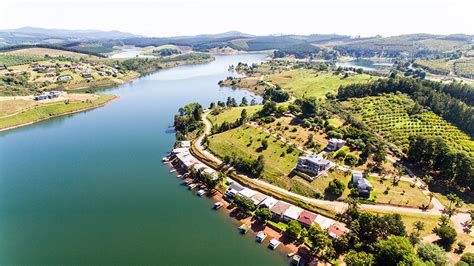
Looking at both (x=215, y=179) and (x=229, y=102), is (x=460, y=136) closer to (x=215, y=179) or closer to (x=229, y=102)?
(x=215, y=179)

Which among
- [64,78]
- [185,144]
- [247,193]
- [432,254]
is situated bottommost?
[247,193]

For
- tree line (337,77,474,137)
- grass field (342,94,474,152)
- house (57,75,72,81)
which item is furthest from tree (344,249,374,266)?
house (57,75,72,81)

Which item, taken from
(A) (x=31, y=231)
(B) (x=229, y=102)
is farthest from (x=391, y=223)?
(B) (x=229, y=102)

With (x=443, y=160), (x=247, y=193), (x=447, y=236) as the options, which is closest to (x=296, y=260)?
(x=247, y=193)

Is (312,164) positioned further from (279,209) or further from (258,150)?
(258,150)

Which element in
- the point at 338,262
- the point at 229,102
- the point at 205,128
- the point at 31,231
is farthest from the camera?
the point at 229,102

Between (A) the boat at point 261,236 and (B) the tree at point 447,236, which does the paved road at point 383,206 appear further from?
(A) the boat at point 261,236
